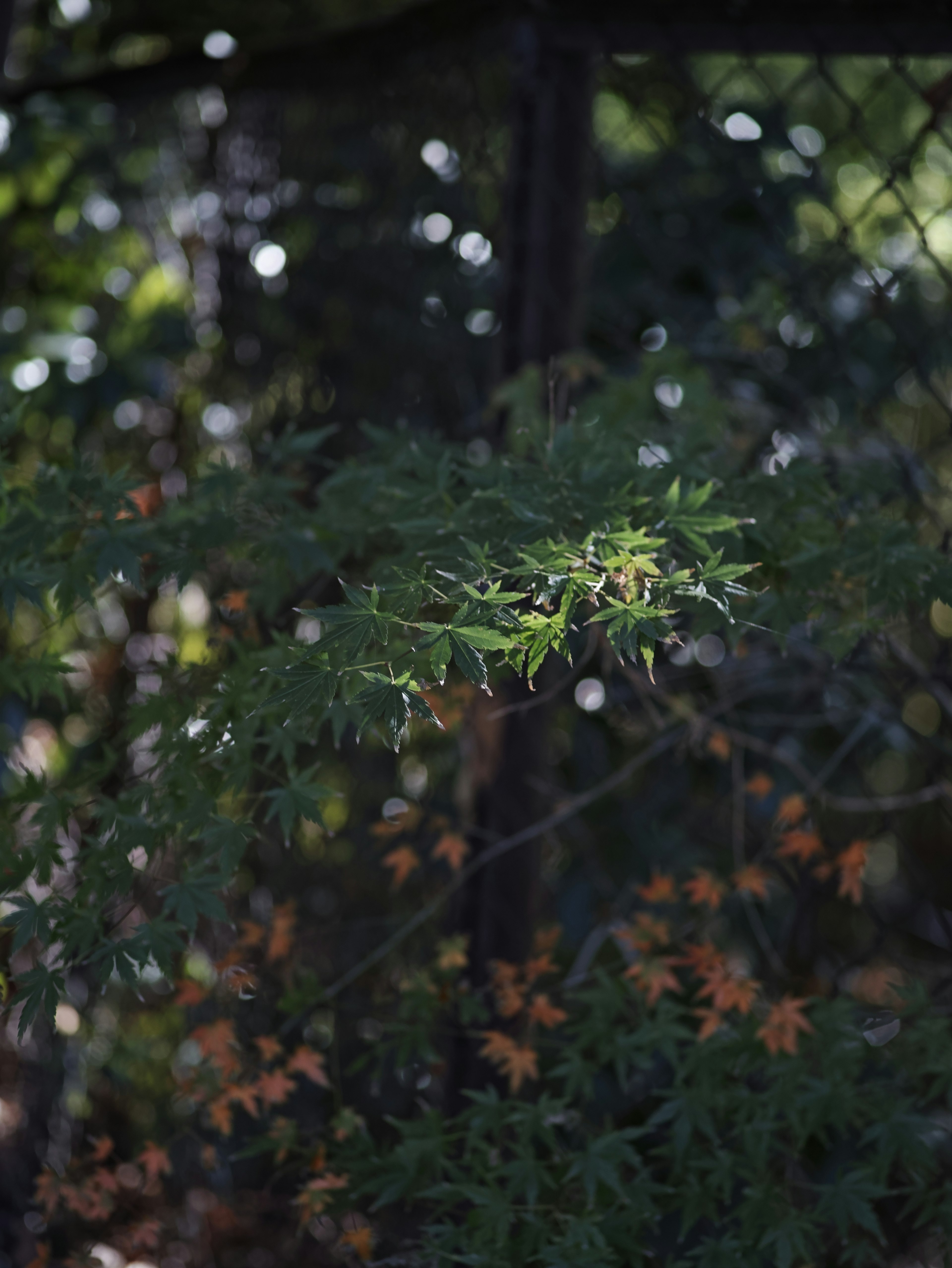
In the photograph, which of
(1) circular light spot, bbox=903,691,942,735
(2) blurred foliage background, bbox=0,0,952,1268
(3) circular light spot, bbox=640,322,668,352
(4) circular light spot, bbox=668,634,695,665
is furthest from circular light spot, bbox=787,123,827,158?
(1) circular light spot, bbox=903,691,942,735

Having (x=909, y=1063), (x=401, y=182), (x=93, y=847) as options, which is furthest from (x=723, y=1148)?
(x=401, y=182)

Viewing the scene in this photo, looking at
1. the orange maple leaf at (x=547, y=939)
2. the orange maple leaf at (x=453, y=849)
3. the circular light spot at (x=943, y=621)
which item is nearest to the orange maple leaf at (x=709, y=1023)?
the orange maple leaf at (x=547, y=939)

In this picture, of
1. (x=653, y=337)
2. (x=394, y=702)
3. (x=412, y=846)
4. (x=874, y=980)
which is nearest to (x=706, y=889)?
(x=412, y=846)

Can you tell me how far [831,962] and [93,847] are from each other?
2.17 m

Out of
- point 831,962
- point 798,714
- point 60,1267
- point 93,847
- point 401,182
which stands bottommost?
point 831,962

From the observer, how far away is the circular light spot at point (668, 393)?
166 centimetres

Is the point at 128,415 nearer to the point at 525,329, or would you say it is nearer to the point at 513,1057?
the point at 525,329

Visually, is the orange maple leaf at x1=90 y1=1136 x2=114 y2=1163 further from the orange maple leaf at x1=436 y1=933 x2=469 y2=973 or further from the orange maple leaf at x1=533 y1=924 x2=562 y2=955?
the orange maple leaf at x1=533 y1=924 x2=562 y2=955

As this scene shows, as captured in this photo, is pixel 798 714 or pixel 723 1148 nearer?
pixel 723 1148

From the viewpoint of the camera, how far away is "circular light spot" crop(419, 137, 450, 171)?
1992 millimetres

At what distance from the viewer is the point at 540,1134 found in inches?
47.3

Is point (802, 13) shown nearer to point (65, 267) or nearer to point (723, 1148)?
point (723, 1148)

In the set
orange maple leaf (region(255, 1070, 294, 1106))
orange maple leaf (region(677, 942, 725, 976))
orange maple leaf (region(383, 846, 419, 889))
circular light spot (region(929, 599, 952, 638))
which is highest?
orange maple leaf (region(677, 942, 725, 976))

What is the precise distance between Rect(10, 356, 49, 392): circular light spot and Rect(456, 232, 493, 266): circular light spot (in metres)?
0.90
